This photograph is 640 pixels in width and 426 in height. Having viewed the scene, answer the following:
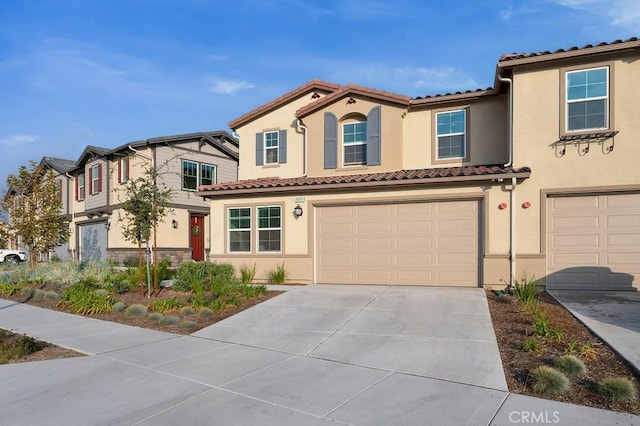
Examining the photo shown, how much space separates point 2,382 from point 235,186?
901 cm

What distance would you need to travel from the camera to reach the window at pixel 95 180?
23594 mm

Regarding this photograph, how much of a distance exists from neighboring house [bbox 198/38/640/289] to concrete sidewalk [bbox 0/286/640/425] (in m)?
2.45

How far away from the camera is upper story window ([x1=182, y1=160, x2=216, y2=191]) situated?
2206 centimetres

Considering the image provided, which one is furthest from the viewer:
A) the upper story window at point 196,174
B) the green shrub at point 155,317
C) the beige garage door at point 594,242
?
the upper story window at point 196,174

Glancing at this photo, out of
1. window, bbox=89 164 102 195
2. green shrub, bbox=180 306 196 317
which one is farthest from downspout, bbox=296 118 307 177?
window, bbox=89 164 102 195

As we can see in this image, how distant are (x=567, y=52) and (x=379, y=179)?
5518 millimetres

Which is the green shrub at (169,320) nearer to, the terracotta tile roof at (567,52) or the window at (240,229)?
the window at (240,229)

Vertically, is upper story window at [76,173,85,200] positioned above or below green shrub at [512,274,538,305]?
above

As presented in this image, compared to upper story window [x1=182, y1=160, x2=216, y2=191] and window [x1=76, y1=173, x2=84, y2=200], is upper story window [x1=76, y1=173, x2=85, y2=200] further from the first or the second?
upper story window [x1=182, y1=160, x2=216, y2=191]

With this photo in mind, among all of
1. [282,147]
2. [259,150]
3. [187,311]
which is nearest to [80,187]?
[259,150]

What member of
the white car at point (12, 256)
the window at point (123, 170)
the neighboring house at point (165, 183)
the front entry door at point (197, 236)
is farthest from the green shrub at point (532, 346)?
the white car at point (12, 256)

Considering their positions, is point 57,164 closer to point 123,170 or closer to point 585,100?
point 123,170

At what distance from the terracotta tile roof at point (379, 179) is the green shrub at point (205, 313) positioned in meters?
4.94

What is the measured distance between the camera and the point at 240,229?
1452 cm
